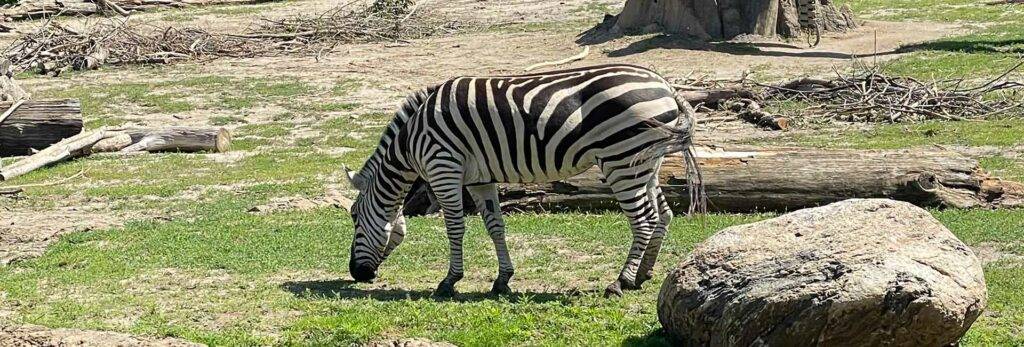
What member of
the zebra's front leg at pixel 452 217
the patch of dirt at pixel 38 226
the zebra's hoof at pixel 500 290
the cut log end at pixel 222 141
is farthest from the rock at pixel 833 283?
the cut log end at pixel 222 141

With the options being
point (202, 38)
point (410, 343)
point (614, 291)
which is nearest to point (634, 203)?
point (614, 291)

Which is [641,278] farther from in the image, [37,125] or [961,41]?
[961,41]

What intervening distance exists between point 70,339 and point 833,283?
14.0 feet

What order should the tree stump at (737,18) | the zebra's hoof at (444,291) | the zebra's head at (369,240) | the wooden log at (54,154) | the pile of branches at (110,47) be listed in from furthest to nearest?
the pile of branches at (110,47)
the tree stump at (737,18)
the wooden log at (54,154)
the zebra's head at (369,240)
the zebra's hoof at (444,291)

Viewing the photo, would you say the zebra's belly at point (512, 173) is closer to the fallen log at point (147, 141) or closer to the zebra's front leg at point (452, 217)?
the zebra's front leg at point (452, 217)

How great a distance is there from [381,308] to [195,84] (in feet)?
56.7

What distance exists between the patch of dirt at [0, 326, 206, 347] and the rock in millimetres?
3014

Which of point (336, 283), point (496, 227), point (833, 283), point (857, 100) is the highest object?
point (833, 283)

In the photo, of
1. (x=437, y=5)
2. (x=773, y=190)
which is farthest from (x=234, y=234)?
(x=437, y=5)

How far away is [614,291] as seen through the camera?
32.1 feet

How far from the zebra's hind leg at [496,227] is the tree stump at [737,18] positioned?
17.1 m

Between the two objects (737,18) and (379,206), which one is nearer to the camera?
(379,206)

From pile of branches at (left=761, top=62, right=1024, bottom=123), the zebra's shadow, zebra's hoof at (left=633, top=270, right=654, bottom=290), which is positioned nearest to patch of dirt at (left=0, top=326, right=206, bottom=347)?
the zebra's shadow

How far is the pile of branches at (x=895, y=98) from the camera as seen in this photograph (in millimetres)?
18922
